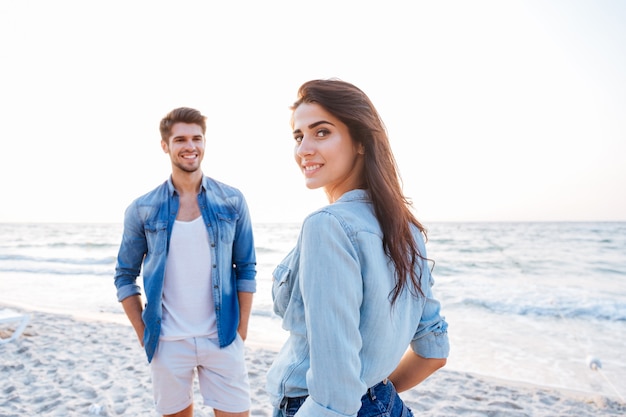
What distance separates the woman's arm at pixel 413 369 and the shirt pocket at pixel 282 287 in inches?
22.0

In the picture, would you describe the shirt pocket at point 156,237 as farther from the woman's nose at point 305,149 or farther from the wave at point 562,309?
the wave at point 562,309

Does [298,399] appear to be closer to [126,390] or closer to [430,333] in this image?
[430,333]

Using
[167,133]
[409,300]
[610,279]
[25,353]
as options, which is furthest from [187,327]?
[610,279]

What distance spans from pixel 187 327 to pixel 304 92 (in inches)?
80.8

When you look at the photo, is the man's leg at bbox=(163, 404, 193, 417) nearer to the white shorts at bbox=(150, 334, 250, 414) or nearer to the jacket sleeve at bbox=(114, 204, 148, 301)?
the white shorts at bbox=(150, 334, 250, 414)

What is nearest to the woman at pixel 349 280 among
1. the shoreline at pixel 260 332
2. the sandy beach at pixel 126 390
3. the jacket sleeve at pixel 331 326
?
the jacket sleeve at pixel 331 326

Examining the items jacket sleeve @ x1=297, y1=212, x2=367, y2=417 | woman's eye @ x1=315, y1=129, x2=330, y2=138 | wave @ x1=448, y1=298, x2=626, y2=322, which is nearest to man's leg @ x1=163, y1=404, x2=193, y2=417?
jacket sleeve @ x1=297, y1=212, x2=367, y2=417

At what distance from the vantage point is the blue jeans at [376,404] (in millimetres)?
1173

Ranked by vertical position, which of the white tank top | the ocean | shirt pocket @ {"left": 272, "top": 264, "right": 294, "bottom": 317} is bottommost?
the ocean

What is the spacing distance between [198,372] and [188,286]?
1.88 feet

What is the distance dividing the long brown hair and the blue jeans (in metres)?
0.30

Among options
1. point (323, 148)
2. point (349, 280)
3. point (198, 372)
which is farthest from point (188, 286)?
point (349, 280)

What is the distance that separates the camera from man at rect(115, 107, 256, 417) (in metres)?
2.79

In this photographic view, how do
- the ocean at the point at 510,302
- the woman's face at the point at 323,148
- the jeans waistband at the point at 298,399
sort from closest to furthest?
1. the jeans waistband at the point at 298,399
2. the woman's face at the point at 323,148
3. the ocean at the point at 510,302
